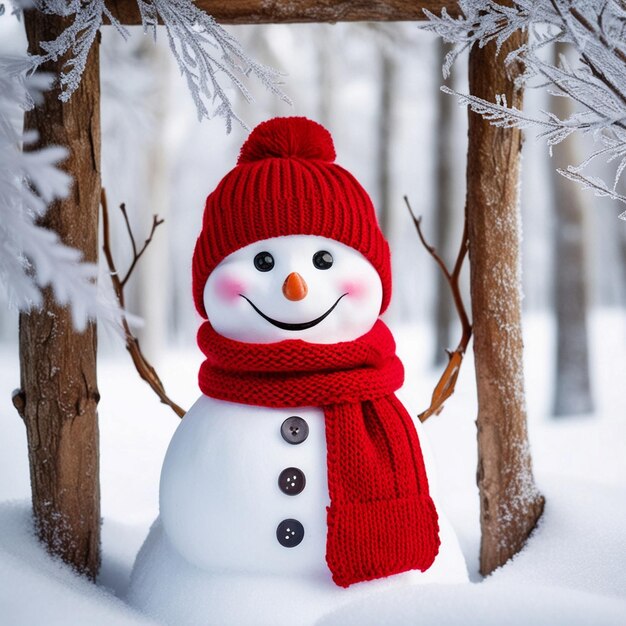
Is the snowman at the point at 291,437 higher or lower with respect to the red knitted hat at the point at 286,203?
lower

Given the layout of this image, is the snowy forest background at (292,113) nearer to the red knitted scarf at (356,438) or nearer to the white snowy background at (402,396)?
the white snowy background at (402,396)

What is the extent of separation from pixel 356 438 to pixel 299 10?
3.95 feet

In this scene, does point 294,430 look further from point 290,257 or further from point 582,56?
point 582,56

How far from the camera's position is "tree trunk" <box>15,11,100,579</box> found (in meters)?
1.84

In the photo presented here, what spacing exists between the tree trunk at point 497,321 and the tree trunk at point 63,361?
1123 millimetres

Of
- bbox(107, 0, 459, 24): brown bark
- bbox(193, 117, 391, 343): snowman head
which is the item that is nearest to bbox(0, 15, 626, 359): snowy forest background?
bbox(107, 0, 459, 24): brown bark

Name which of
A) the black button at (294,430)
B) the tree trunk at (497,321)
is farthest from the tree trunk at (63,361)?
the tree trunk at (497,321)

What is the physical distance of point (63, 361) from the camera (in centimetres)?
186

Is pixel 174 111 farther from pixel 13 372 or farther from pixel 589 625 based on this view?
pixel 589 625

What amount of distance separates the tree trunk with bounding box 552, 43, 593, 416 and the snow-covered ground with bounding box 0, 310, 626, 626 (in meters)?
0.18

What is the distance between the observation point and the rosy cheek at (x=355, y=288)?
1.68 meters

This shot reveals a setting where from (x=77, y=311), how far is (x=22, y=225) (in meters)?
0.20

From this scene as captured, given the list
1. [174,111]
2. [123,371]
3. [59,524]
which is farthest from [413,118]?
[59,524]

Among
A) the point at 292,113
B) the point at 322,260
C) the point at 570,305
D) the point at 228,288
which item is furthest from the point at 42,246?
the point at 292,113
